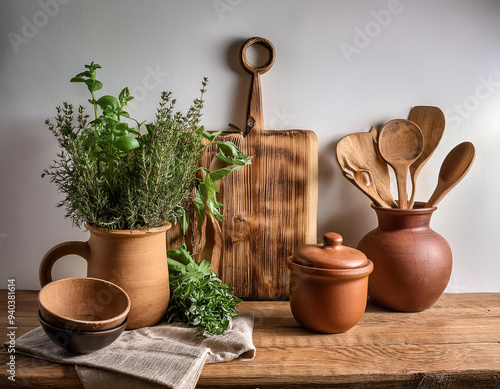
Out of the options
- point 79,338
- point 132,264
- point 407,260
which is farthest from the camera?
point 407,260

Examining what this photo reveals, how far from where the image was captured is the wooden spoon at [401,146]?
1.01 m

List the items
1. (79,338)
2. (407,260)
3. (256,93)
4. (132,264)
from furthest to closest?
(256,93) → (407,260) → (132,264) → (79,338)

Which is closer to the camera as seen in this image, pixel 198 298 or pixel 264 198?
pixel 198 298

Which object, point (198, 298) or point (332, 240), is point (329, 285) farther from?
point (198, 298)

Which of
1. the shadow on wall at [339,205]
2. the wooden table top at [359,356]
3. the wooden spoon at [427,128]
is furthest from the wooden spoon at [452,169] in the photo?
the wooden table top at [359,356]

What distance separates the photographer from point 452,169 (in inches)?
39.4

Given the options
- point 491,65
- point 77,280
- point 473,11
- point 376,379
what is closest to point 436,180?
point 491,65

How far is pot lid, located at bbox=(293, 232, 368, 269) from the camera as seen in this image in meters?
0.80

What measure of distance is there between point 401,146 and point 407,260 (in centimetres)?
28

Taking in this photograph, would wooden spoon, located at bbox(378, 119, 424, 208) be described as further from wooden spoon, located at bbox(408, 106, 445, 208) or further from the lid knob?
the lid knob

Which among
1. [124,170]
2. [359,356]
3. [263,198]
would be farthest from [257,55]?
[359,356]

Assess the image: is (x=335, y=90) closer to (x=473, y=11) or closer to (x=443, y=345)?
(x=473, y=11)

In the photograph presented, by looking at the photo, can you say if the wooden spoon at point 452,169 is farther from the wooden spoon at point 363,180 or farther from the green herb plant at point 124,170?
the green herb plant at point 124,170

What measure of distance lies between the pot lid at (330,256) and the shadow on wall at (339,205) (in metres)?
0.25
